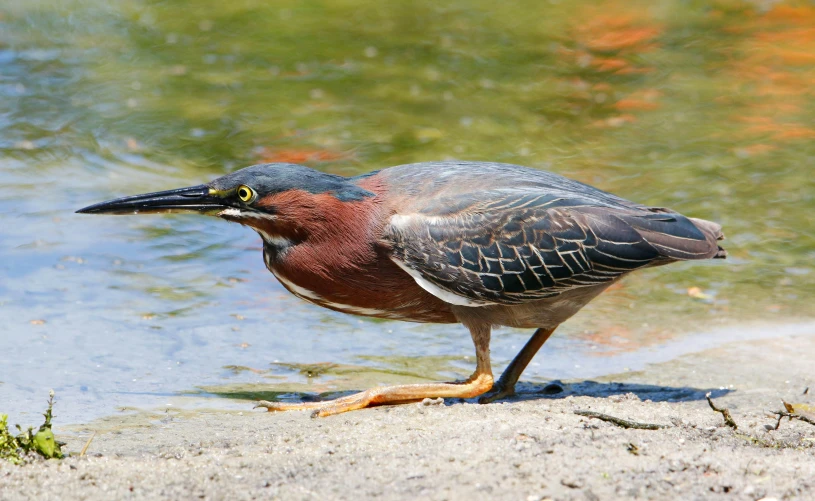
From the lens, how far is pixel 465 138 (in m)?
11.1

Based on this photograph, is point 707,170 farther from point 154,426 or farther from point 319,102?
point 154,426

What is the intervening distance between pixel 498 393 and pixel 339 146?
514cm

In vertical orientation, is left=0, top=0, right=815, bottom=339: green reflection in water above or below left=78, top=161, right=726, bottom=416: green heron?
above

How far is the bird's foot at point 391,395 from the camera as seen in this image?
5.79 m

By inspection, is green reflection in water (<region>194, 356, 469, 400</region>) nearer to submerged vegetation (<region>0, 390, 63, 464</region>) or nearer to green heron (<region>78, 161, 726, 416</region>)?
green heron (<region>78, 161, 726, 416</region>)

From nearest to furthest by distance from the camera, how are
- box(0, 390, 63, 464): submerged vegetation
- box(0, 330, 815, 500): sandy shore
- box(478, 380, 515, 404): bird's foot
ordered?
box(0, 330, 815, 500): sandy shore, box(0, 390, 63, 464): submerged vegetation, box(478, 380, 515, 404): bird's foot

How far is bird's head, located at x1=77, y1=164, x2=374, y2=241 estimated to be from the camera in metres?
5.87

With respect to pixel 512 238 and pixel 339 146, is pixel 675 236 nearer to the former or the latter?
pixel 512 238

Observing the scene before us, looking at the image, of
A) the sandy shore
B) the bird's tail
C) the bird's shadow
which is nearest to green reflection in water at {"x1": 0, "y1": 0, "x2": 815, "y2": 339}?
the bird's shadow

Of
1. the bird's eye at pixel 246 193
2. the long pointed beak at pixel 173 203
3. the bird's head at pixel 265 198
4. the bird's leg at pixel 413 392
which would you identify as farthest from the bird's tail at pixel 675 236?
the long pointed beak at pixel 173 203

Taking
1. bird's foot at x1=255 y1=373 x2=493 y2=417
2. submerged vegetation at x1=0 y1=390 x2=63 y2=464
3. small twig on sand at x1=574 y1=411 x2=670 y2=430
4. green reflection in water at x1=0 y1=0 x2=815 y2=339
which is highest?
green reflection in water at x1=0 y1=0 x2=815 y2=339

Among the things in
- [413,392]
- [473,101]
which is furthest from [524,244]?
[473,101]

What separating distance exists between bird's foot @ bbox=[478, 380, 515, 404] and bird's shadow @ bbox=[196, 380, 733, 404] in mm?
37

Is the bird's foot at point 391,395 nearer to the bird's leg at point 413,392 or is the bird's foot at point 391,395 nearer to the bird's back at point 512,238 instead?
the bird's leg at point 413,392
